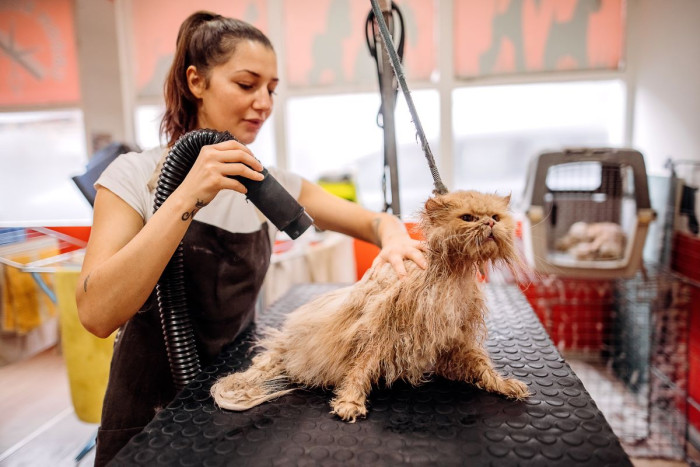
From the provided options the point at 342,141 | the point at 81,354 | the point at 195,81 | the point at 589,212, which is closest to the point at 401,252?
the point at 195,81

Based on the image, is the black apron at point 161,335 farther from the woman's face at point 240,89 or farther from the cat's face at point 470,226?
the cat's face at point 470,226

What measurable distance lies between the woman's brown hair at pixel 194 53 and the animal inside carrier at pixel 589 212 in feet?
4.70

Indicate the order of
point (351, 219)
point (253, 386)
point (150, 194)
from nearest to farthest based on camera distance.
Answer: point (253, 386)
point (150, 194)
point (351, 219)

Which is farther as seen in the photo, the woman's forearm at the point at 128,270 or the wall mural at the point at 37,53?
the wall mural at the point at 37,53

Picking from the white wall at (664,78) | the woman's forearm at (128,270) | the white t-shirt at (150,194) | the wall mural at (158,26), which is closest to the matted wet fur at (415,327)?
the woman's forearm at (128,270)

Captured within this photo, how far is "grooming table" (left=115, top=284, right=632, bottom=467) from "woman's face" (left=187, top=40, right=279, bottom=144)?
0.58 metres

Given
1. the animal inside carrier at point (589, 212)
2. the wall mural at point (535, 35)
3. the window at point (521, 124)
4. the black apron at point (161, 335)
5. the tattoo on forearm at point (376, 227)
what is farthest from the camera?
the window at point (521, 124)

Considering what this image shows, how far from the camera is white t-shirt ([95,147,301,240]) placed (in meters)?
0.97

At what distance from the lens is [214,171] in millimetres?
791

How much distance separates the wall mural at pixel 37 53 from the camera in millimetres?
2533

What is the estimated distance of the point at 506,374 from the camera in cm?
91

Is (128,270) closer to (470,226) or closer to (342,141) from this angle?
(470,226)

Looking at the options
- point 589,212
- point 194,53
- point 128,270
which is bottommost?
point 589,212

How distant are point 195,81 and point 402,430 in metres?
0.88
